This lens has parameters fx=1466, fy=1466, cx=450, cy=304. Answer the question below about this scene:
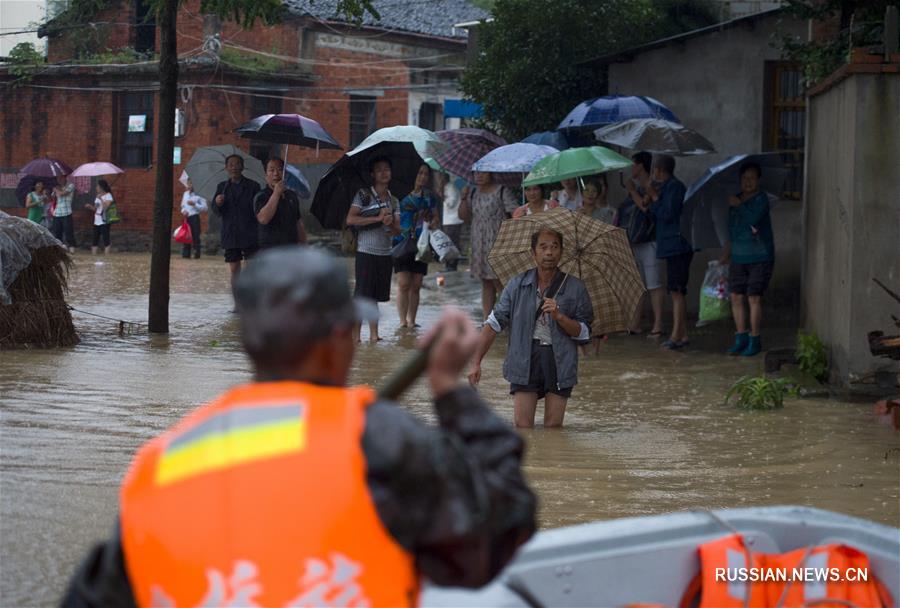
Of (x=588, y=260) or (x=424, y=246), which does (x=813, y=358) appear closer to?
(x=588, y=260)

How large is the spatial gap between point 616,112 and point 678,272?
2.09m

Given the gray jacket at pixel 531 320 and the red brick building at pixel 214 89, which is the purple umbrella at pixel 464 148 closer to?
the gray jacket at pixel 531 320

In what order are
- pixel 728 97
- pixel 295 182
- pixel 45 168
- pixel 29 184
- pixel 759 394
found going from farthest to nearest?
pixel 29 184, pixel 45 168, pixel 295 182, pixel 728 97, pixel 759 394

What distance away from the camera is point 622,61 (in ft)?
59.1

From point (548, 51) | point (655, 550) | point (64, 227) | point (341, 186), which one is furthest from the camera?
point (64, 227)

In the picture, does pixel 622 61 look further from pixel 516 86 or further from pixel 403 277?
pixel 403 277

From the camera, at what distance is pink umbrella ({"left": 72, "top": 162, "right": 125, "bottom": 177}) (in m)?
35.5

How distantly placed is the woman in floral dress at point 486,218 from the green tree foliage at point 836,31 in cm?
333

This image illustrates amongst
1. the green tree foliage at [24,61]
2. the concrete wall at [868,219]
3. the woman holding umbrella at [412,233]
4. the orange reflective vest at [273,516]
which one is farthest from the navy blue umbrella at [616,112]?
the green tree foliage at [24,61]

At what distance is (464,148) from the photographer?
1716 cm

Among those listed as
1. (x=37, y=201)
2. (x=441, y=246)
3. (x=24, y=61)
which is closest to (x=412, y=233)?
(x=441, y=246)

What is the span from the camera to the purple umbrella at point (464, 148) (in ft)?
54.9

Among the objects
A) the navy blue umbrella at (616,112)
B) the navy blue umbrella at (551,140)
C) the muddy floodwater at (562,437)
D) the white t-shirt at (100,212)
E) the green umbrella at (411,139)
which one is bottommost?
the muddy floodwater at (562,437)

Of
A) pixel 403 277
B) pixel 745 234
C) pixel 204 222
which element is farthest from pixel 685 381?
pixel 204 222
